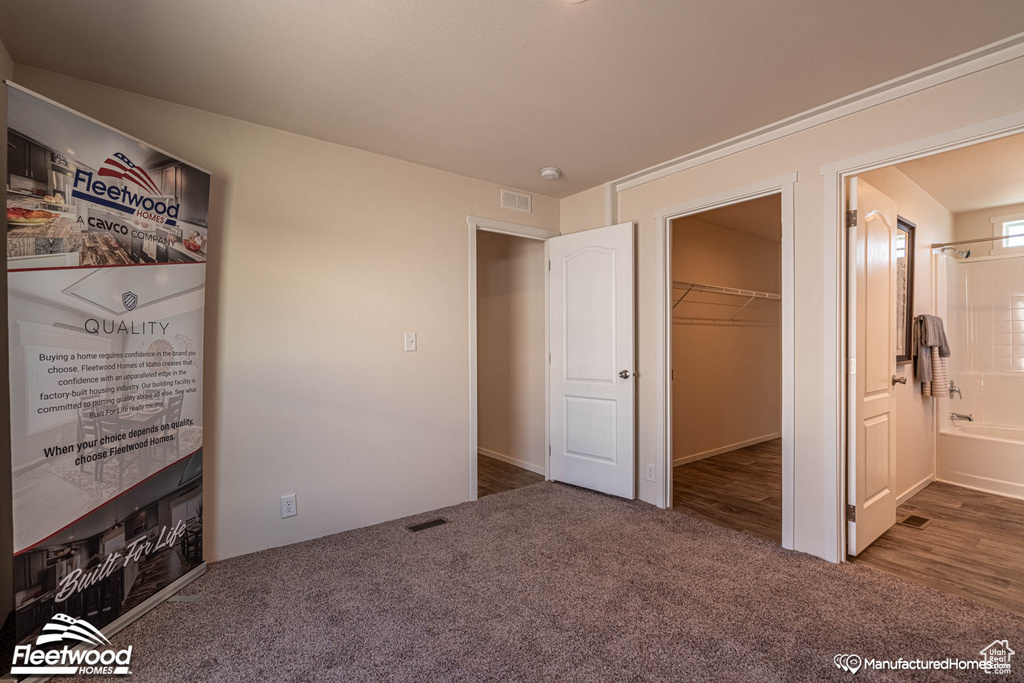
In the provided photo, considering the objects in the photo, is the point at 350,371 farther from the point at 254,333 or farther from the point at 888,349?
the point at 888,349

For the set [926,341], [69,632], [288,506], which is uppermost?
[926,341]

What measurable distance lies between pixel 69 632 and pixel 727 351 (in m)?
5.53

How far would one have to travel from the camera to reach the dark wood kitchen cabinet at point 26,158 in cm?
169

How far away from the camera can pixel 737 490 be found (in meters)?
4.00

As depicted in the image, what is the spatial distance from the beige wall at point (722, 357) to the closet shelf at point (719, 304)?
0.04m

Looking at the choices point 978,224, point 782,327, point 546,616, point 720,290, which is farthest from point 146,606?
point 978,224

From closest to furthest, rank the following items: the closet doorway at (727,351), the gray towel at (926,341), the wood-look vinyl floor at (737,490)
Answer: the wood-look vinyl floor at (737,490) → the gray towel at (926,341) → the closet doorway at (727,351)

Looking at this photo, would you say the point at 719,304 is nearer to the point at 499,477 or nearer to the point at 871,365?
the point at 871,365

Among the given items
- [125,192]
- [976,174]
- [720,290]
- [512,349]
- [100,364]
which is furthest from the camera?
[720,290]

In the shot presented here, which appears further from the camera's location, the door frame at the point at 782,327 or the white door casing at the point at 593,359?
the white door casing at the point at 593,359

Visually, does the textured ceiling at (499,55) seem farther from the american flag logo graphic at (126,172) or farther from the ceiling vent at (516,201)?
the ceiling vent at (516,201)

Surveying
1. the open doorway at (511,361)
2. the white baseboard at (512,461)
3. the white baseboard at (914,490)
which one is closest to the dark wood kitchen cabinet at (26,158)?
the open doorway at (511,361)

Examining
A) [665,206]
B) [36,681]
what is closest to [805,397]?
[665,206]

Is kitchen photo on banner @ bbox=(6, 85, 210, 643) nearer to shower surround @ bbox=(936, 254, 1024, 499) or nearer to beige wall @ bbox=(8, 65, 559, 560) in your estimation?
beige wall @ bbox=(8, 65, 559, 560)
